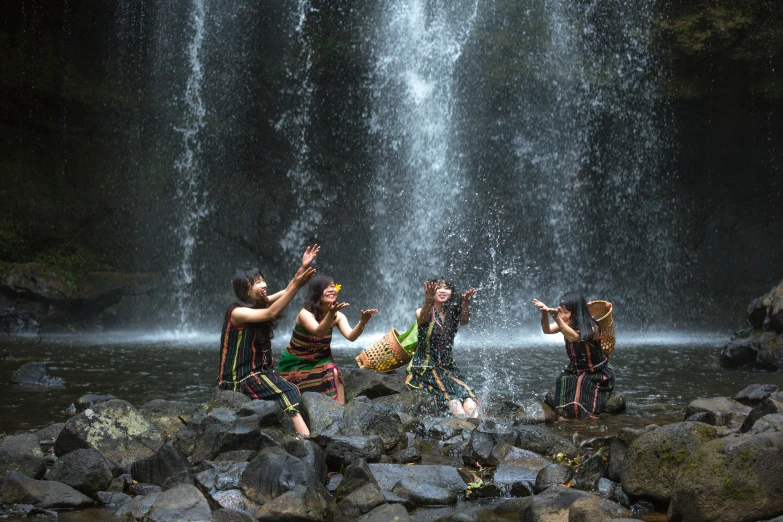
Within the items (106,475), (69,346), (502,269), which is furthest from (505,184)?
(106,475)

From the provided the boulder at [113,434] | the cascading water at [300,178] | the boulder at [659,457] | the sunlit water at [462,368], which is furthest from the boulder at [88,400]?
the cascading water at [300,178]

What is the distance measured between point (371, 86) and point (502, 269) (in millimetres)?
→ 5328

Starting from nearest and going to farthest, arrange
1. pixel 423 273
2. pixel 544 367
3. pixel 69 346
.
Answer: pixel 544 367
pixel 69 346
pixel 423 273

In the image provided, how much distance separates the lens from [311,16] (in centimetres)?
1722

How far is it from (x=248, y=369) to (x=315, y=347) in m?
0.63

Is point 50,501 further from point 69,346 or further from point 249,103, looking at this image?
point 249,103

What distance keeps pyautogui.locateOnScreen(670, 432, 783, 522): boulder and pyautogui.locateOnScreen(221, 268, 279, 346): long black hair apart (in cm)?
320

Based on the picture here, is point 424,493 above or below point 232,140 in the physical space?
below

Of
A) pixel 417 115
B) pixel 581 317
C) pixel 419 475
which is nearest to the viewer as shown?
pixel 419 475

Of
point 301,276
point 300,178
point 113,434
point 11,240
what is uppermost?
point 300,178

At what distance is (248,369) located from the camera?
5863 mm

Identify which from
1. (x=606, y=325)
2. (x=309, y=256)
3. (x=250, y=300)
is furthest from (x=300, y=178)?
(x=309, y=256)

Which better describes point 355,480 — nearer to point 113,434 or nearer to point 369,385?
point 113,434

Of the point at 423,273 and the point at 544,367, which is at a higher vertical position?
the point at 423,273
